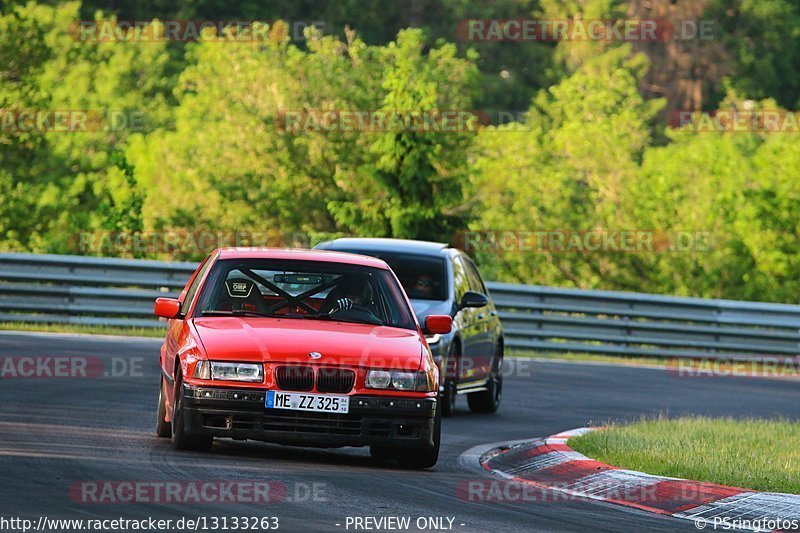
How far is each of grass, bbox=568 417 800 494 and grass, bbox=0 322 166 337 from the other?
36.8 ft

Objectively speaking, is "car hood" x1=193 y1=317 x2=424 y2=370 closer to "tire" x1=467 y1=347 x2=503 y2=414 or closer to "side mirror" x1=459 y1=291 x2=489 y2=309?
"side mirror" x1=459 y1=291 x2=489 y2=309

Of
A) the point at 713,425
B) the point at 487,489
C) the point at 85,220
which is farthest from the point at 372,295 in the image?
the point at 85,220

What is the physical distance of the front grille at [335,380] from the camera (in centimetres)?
1098

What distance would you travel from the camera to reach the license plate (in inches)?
430

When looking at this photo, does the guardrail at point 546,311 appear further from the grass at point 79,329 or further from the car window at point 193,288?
the car window at point 193,288

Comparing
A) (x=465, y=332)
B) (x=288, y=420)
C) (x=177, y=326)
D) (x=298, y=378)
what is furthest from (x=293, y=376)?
(x=465, y=332)

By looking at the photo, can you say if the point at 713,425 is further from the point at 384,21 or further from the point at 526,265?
the point at 384,21

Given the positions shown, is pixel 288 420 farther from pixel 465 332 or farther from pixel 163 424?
pixel 465 332

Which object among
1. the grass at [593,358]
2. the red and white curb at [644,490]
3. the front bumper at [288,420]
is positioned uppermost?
the front bumper at [288,420]

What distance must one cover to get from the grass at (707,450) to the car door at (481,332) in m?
2.33

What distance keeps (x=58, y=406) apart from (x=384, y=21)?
239 ft

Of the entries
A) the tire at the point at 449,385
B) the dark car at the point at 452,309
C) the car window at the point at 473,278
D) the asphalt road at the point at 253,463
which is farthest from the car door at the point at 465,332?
the asphalt road at the point at 253,463

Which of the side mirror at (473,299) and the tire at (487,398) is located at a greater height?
the side mirror at (473,299)

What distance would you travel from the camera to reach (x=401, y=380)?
11.2 metres
